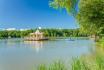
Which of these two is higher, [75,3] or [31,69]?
[75,3]

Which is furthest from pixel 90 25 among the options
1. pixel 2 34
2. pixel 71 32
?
pixel 2 34

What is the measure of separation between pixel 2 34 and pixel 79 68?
94872 mm

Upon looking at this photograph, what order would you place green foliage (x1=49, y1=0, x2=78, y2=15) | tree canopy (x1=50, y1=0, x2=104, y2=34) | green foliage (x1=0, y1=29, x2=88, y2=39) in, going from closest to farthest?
green foliage (x1=49, y1=0, x2=78, y2=15)
tree canopy (x1=50, y1=0, x2=104, y2=34)
green foliage (x1=0, y1=29, x2=88, y2=39)

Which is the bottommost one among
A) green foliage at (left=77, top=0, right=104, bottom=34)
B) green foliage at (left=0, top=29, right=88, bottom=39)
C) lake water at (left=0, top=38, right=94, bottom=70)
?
green foliage at (left=0, top=29, right=88, bottom=39)

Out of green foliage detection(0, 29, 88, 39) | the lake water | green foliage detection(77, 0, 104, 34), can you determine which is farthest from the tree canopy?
green foliage detection(0, 29, 88, 39)

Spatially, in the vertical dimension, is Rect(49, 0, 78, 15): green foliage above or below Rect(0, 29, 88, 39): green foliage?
above

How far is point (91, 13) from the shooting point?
28.6 ft

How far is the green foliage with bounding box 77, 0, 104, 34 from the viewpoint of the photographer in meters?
8.38

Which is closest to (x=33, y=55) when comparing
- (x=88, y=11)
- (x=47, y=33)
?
(x=88, y=11)

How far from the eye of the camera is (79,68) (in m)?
4.10

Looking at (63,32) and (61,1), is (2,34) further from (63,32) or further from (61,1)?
(61,1)

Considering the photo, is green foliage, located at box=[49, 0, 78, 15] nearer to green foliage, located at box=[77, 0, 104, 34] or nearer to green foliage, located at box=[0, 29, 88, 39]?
green foliage, located at box=[77, 0, 104, 34]

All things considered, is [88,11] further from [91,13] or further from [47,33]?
[47,33]

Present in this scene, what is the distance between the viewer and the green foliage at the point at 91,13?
8.38m
